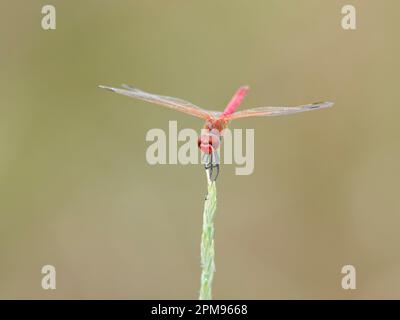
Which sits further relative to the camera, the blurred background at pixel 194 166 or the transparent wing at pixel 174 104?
the blurred background at pixel 194 166

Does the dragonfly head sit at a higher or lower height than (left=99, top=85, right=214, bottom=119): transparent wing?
lower

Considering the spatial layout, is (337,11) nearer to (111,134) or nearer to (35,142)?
(111,134)

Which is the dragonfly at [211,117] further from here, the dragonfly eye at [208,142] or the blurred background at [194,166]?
the blurred background at [194,166]

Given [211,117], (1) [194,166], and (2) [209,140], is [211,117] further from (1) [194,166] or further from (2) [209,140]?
(1) [194,166]

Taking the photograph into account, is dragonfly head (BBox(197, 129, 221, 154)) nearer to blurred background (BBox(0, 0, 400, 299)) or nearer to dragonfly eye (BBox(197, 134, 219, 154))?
dragonfly eye (BBox(197, 134, 219, 154))

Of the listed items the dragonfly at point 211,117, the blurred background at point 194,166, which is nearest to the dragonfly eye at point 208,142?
the dragonfly at point 211,117

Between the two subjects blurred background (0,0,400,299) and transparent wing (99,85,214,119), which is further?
blurred background (0,0,400,299)

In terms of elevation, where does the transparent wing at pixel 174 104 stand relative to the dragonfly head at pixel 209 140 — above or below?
above

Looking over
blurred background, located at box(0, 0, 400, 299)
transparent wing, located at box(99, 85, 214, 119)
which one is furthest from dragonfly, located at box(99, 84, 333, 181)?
blurred background, located at box(0, 0, 400, 299)
